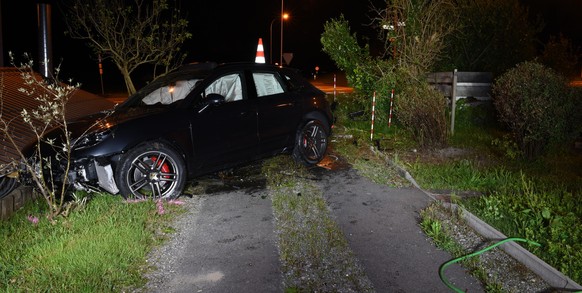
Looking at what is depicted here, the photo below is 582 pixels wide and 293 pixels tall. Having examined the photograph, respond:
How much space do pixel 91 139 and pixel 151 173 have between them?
2.62 feet

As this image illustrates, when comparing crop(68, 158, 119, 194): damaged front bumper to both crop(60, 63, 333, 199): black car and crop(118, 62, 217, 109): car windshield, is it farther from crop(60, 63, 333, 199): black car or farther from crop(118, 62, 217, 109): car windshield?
crop(118, 62, 217, 109): car windshield

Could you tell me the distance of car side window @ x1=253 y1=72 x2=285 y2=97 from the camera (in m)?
7.47

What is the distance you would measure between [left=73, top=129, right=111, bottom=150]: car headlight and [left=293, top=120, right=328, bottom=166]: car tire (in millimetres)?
3114

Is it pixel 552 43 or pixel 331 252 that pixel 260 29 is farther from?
pixel 331 252

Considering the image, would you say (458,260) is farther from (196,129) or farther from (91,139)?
(91,139)

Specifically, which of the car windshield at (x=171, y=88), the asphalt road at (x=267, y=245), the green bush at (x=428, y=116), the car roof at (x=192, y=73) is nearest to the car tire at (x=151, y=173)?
the asphalt road at (x=267, y=245)

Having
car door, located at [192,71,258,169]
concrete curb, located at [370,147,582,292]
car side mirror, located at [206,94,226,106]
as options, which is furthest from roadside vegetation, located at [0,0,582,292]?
car side mirror, located at [206,94,226,106]

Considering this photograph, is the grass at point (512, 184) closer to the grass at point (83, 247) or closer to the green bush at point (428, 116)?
the green bush at point (428, 116)

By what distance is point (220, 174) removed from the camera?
25.6ft

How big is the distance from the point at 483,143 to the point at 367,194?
13.9 feet

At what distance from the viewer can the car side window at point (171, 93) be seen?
22.5 ft

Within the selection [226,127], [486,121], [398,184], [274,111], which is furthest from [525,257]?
[486,121]

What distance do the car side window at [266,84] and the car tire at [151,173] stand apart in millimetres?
1823

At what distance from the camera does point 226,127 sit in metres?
6.77
